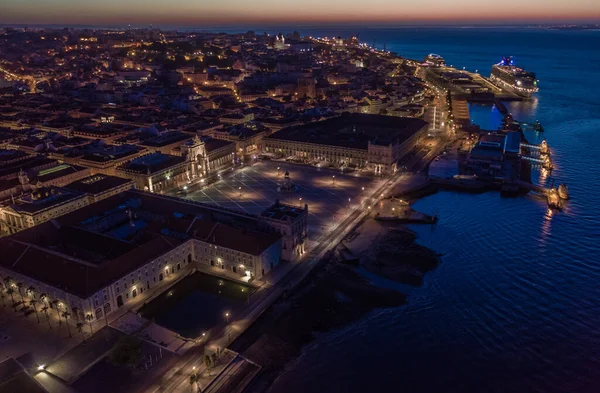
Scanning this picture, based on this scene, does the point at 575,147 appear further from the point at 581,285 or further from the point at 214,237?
the point at 214,237

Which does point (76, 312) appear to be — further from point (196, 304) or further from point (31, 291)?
point (196, 304)

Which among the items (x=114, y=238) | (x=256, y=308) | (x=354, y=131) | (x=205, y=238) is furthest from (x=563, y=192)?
(x=114, y=238)

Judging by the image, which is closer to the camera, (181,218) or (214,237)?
(214,237)

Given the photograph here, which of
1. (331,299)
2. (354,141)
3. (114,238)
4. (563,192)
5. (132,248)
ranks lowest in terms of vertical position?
(331,299)

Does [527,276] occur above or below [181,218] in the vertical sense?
below

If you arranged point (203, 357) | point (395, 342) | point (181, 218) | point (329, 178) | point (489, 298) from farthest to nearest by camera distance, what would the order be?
point (329, 178), point (181, 218), point (489, 298), point (395, 342), point (203, 357)

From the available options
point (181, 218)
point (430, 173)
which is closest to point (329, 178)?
point (430, 173)
